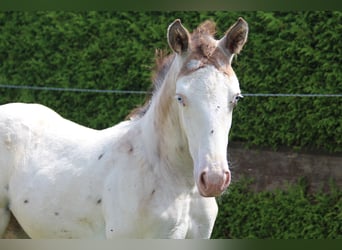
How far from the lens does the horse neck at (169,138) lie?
126 inches

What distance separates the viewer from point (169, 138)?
3.28 meters

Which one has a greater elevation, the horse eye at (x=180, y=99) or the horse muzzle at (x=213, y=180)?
the horse eye at (x=180, y=99)

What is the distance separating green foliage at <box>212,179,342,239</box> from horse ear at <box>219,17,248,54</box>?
9.22 feet

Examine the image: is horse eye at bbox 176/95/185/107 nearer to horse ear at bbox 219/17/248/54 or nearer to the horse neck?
the horse neck

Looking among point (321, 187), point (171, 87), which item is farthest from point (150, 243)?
point (321, 187)

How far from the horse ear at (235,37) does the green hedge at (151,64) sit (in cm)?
217

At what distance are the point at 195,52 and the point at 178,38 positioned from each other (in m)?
0.11

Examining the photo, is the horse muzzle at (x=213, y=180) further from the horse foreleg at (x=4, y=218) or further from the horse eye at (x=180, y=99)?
the horse foreleg at (x=4, y=218)

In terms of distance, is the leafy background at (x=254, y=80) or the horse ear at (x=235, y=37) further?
the leafy background at (x=254, y=80)

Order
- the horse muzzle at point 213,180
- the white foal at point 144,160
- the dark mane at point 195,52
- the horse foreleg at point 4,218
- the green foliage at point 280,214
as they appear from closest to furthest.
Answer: the horse muzzle at point 213,180 < the white foal at point 144,160 < the dark mane at point 195,52 < the horse foreleg at point 4,218 < the green foliage at point 280,214

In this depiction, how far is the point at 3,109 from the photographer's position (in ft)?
13.4

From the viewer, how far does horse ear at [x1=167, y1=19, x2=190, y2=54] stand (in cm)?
306

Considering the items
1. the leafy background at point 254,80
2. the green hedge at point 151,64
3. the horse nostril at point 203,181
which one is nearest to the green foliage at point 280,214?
the leafy background at point 254,80

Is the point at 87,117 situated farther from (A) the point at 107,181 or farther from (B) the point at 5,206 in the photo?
(A) the point at 107,181
